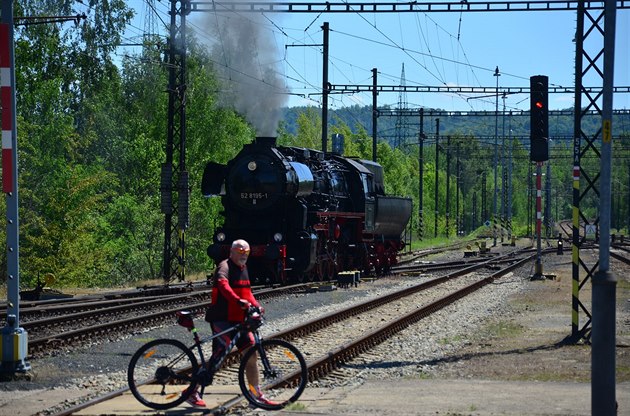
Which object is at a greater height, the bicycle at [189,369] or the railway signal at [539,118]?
the railway signal at [539,118]

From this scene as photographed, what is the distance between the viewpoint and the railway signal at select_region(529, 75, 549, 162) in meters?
19.8

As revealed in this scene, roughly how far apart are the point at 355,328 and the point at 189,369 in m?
8.44

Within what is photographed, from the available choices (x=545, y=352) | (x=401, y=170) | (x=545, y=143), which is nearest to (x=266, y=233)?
(x=545, y=143)

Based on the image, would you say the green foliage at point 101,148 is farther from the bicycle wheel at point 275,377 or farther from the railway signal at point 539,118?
the bicycle wheel at point 275,377

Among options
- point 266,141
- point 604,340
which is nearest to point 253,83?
point 266,141

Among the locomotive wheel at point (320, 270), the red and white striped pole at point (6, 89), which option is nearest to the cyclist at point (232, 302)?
the red and white striped pole at point (6, 89)

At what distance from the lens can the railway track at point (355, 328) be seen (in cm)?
1373

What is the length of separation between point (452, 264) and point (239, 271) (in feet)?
118

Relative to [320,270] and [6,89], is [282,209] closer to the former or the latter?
[320,270]

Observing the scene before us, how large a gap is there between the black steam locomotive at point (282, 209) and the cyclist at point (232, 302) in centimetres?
1647

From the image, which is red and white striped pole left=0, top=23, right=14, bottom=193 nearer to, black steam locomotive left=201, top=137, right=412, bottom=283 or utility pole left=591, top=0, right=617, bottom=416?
utility pole left=591, top=0, right=617, bottom=416

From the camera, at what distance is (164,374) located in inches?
420

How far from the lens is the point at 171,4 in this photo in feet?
103

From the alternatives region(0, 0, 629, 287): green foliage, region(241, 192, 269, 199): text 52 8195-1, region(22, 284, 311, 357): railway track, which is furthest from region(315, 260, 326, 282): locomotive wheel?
region(0, 0, 629, 287): green foliage
